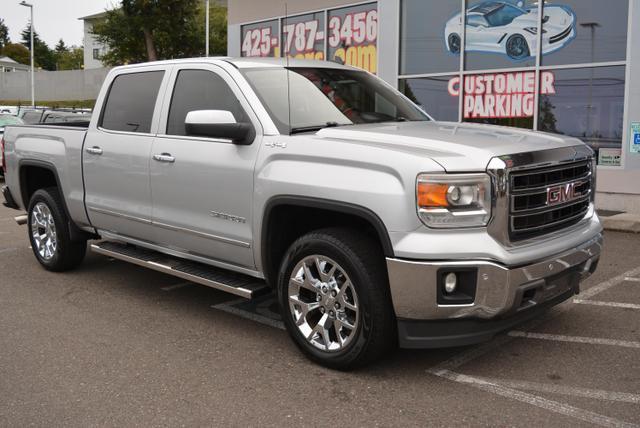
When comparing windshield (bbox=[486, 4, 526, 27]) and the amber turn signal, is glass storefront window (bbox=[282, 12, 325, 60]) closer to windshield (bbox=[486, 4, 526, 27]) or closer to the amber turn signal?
windshield (bbox=[486, 4, 526, 27])

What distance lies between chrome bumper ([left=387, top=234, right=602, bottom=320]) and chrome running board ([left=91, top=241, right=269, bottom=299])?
122 cm

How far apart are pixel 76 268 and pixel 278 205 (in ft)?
11.6

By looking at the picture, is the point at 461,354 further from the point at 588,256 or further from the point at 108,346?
the point at 108,346

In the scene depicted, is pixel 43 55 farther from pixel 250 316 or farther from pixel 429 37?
pixel 250 316

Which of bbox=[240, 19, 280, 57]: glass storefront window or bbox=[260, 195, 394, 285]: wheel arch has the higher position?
bbox=[240, 19, 280, 57]: glass storefront window

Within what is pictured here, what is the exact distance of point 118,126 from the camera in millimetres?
5875

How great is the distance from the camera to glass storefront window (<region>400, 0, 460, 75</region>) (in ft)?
43.9

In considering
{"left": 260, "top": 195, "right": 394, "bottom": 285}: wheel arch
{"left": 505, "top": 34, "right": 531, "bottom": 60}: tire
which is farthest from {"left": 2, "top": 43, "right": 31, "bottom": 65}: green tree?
{"left": 260, "top": 195, "right": 394, "bottom": 285}: wheel arch

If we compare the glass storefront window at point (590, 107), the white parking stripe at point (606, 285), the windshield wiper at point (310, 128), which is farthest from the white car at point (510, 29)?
the windshield wiper at point (310, 128)

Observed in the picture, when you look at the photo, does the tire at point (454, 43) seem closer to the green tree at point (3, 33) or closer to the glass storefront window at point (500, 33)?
the glass storefront window at point (500, 33)

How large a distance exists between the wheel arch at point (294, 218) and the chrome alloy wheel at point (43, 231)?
3108 mm

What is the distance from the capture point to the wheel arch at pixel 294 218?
3.93 m

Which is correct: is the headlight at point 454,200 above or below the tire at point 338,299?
above

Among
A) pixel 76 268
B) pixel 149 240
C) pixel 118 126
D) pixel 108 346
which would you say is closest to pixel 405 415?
pixel 108 346
